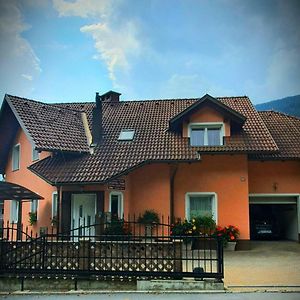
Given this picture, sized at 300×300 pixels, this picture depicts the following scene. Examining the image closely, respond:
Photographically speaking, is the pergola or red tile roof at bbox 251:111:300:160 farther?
red tile roof at bbox 251:111:300:160

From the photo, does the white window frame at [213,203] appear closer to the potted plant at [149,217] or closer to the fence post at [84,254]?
the potted plant at [149,217]

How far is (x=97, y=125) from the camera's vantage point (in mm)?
17859

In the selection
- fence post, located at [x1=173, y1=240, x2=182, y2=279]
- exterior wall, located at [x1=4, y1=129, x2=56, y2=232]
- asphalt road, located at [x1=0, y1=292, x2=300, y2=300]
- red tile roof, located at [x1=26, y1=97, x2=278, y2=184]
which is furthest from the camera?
exterior wall, located at [x1=4, y1=129, x2=56, y2=232]

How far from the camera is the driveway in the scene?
9039 mm

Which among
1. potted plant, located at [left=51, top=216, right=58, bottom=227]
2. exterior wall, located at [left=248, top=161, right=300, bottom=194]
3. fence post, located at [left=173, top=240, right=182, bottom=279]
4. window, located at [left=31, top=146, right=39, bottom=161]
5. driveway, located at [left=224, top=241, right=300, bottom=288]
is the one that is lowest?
driveway, located at [left=224, top=241, right=300, bottom=288]

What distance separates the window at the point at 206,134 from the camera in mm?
16281

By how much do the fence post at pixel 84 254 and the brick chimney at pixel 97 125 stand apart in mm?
7735

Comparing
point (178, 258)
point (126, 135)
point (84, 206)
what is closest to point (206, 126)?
point (126, 135)

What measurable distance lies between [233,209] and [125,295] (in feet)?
26.7

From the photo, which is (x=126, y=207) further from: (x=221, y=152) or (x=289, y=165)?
(x=289, y=165)

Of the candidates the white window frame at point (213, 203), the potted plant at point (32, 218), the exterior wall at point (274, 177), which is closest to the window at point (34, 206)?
the potted plant at point (32, 218)

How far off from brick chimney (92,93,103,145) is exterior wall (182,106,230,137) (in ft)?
11.1

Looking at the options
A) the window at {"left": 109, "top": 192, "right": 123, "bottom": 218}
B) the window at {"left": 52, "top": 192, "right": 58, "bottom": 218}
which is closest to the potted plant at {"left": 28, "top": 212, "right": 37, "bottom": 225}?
the window at {"left": 52, "top": 192, "right": 58, "bottom": 218}

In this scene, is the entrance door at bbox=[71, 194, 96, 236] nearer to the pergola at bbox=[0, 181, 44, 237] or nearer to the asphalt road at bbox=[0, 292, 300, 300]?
the pergola at bbox=[0, 181, 44, 237]
